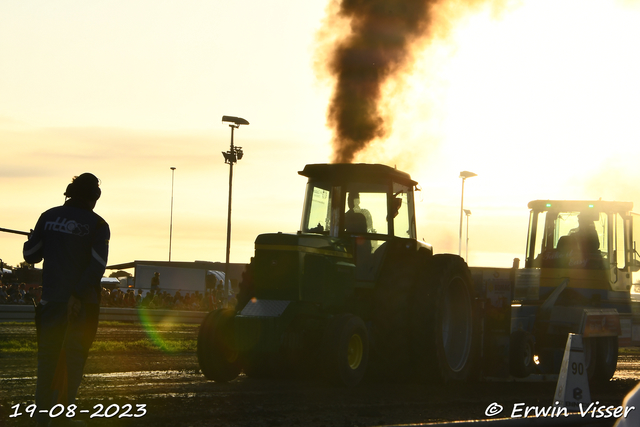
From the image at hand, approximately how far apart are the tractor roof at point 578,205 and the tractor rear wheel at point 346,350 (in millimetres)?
6737

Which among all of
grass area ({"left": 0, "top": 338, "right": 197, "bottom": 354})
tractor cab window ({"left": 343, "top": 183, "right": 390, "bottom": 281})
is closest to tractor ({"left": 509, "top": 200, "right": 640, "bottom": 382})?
tractor cab window ({"left": 343, "top": 183, "right": 390, "bottom": 281})

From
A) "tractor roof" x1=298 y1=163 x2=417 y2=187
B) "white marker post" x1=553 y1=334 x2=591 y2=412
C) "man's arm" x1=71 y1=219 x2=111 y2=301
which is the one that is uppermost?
"tractor roof" x1=298 y1=163 x2=417 y2=187

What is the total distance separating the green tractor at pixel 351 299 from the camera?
953 cm

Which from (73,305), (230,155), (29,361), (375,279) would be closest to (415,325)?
(375,279)

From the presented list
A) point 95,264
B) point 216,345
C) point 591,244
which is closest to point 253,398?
point 216,345

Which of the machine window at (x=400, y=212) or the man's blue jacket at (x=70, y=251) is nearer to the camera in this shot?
the man's blue jacket at (x=70, y=251)

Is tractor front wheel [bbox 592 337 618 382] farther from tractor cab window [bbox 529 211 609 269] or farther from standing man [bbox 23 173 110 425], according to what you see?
standing man [bbox 23 173 110 425]

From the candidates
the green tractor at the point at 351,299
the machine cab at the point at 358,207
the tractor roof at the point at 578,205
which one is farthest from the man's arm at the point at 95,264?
the tractor roof at the point at 578,205

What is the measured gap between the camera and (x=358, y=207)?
11.0m

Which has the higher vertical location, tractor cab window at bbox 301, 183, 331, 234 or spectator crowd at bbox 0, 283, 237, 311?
tractor cab window at bbox 301, 183, 331, 234

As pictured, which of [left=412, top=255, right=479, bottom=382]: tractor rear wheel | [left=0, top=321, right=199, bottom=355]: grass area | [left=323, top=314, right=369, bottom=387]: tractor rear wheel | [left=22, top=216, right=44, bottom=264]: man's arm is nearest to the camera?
[left=22, top=216, right=44, bottom=264]: man's arm

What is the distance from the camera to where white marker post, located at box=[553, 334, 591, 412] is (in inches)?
324

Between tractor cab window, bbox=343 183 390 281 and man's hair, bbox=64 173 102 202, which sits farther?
tractor cab window, bbox=343 183 390 281

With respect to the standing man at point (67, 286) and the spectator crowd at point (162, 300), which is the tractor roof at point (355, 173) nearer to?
the standing man at point (67, 286)
